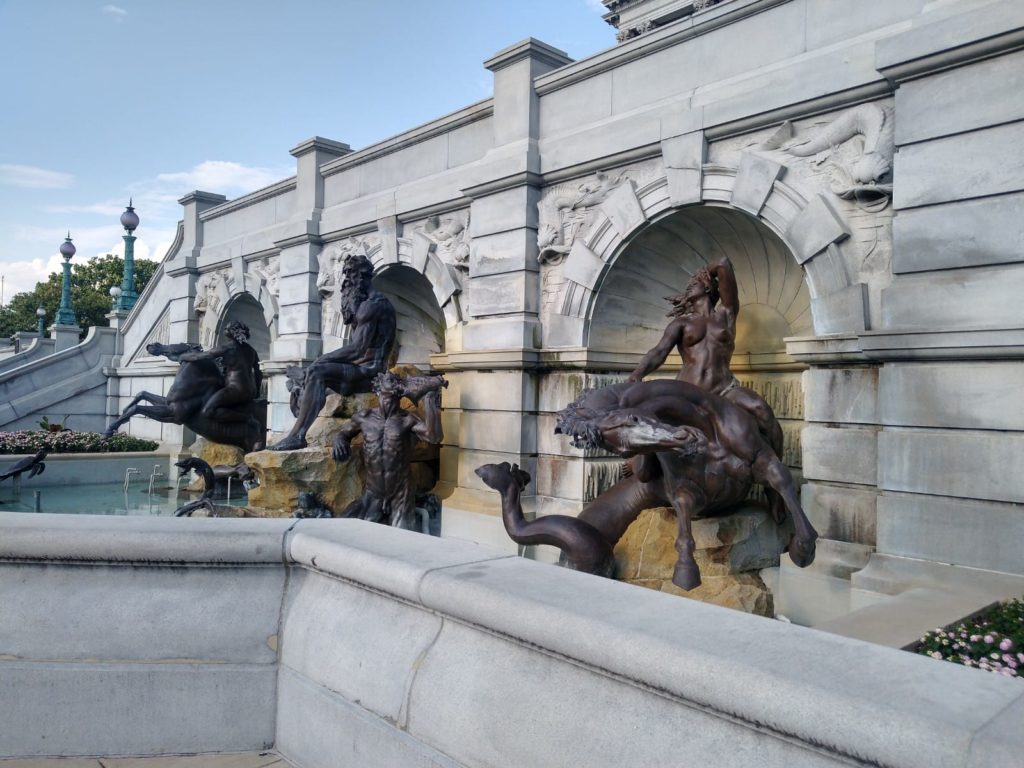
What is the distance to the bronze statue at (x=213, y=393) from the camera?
466 inches

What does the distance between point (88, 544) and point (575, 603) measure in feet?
6.96

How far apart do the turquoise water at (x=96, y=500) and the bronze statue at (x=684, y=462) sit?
7618mm

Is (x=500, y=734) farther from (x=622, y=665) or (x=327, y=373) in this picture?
(x=327, y=373)

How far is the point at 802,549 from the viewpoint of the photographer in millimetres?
5559

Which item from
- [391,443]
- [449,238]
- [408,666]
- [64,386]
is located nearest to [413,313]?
[449,238]

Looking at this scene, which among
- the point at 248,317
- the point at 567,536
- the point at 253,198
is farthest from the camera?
Answer: the point at 248,317

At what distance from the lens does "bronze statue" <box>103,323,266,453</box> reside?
1184 centimetres

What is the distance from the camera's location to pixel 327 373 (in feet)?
32.2

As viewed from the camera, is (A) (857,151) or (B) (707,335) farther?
(A) (857,151)

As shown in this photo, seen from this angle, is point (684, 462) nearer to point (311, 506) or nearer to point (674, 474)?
point (674, 474)

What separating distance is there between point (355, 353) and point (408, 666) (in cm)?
764

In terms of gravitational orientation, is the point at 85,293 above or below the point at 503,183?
above

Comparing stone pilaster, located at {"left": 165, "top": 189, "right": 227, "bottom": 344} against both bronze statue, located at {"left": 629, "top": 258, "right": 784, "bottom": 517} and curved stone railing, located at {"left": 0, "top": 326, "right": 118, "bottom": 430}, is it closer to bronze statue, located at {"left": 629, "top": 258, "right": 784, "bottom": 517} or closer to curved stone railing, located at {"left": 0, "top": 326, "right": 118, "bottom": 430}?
curved stone railing, located at {"left": 0, "top": 326, "right": 118, "bottom": 430}

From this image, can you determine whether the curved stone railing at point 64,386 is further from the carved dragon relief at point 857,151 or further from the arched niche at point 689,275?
the carved dragon relief at point 857,151
